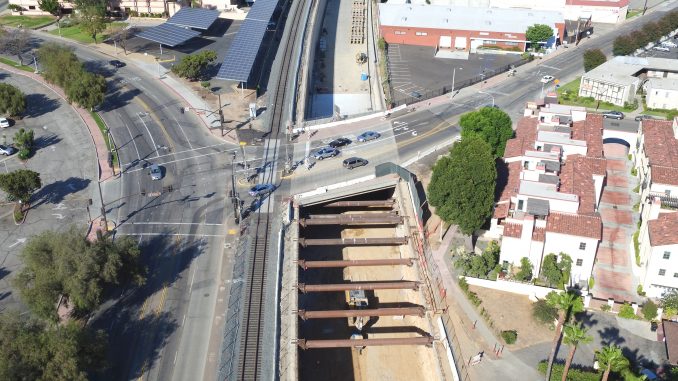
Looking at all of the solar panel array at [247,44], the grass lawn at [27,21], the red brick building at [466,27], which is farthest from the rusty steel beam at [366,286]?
the grass lawn at [27,21]

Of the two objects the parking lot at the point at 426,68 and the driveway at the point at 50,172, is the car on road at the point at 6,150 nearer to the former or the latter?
the driveway at the point at 50,172

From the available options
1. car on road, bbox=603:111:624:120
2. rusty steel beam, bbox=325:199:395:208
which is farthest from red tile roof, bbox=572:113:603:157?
rusty steel beam, bbox=325:199:395:208

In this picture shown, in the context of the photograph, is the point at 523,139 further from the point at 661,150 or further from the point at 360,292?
the point at 360,292

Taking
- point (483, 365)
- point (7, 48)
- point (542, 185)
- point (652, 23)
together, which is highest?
point (652, 23)

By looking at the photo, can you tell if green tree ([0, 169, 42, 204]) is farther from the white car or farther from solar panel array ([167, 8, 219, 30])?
the white car

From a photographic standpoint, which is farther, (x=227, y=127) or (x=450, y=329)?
(x=227, y=127)

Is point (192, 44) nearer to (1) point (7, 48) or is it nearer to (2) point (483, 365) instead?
(1) point (7, 48)

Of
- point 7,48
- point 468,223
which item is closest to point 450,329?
point 468,223
